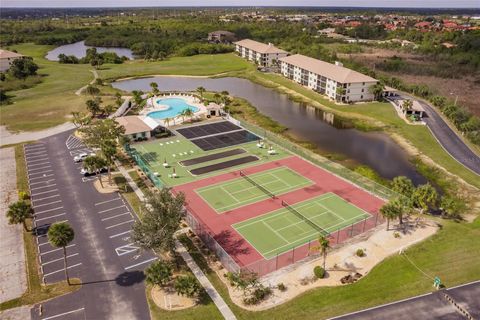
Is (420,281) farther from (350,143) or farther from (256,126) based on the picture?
(256,126)

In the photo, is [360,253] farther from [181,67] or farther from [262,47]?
[181,67]

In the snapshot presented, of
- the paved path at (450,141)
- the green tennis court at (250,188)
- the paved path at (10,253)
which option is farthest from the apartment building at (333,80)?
the paved path at (10,253)

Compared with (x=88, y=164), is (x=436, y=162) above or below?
below

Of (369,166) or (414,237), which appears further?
(369,166)

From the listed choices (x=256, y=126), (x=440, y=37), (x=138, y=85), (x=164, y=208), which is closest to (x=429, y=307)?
(x=164, y=208)

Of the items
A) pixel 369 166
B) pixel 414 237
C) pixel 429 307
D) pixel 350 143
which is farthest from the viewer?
pixel 350 143

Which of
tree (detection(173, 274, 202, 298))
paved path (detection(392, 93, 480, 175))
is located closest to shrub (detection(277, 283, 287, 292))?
tree (detection(173, 274, 202, 298))

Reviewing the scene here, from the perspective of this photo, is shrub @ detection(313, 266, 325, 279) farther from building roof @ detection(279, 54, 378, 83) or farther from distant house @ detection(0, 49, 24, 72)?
distant house @ detection(0, 49, 24, 72)

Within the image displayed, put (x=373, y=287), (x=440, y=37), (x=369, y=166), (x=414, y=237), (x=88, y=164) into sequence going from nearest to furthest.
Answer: (x=373, y=287) → (x=414, y=237) → (x=88, y=164) → (x=369, y=166) → (x=440, y=37)

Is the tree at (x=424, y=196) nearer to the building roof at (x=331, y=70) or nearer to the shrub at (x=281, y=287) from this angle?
the shrub at (x=281, y=287)
